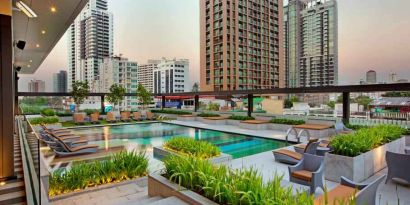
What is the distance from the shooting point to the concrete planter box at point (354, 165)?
→ 492 cm

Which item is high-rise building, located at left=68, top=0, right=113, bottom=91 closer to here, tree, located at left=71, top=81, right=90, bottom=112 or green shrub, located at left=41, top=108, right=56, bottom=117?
tree, located at left=71, top=81, right=90, bottom=112

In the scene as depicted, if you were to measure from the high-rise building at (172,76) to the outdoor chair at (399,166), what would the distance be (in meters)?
86.4

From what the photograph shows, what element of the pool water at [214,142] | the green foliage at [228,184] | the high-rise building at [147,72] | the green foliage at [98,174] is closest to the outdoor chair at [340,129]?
the pool water at [214,142]

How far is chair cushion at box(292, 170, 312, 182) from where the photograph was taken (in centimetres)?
445

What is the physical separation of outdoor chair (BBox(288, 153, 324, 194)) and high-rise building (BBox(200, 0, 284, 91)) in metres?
52.4

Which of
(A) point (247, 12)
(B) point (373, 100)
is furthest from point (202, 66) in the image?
(B) point (373, 100)

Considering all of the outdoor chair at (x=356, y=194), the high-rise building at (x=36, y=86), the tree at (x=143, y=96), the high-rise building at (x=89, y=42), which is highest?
the high-rise building at (x=89, y=42)

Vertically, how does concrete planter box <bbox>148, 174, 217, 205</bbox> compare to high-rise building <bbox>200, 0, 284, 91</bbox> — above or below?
below

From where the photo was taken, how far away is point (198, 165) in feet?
11.5

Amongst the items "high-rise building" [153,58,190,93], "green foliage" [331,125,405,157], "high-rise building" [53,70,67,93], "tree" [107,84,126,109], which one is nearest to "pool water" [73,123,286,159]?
"green foliage" [331,125,405,157]

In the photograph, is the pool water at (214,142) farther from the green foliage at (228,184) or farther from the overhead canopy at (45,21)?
the green foliage at (228,184)

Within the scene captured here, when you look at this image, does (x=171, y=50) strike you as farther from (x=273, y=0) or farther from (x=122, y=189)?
(x=122, y=189)

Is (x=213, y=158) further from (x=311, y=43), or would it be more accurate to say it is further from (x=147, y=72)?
(x=147, y=72)

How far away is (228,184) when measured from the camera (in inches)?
113
